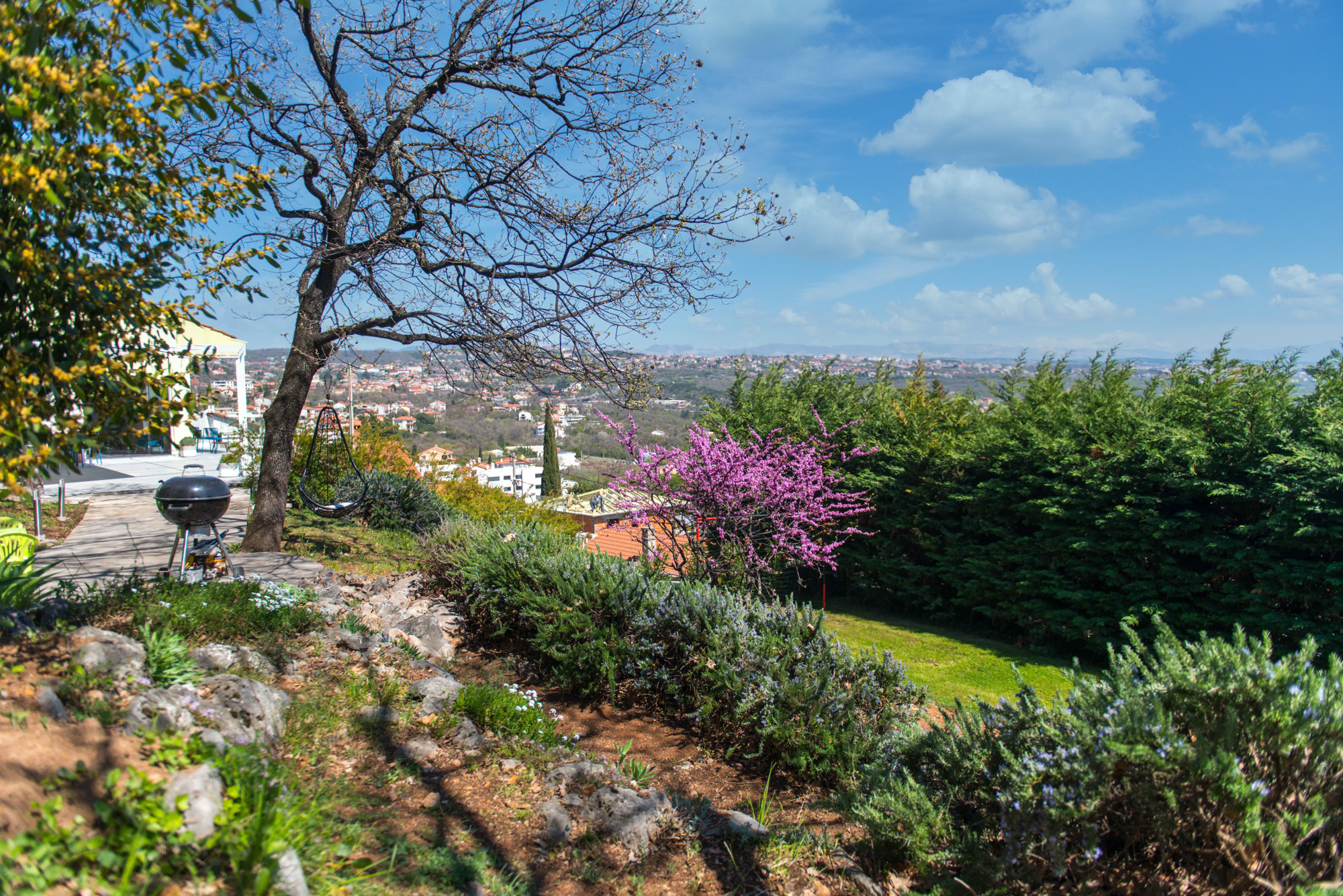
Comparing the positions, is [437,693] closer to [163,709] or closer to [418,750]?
[418,750]

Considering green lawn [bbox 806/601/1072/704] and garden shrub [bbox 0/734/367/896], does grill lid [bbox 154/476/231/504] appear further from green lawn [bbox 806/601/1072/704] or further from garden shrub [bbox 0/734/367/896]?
green lawn [bbox 806/601/1072/704]

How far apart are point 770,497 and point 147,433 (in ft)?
16.2

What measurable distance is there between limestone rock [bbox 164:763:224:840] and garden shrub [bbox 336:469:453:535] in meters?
8.57

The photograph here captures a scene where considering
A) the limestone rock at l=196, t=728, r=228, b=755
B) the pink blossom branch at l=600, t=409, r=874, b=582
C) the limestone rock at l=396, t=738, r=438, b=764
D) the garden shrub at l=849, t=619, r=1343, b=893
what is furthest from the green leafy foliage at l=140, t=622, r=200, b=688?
the pink blossom branch at l=600, t=409, r=874, b=582

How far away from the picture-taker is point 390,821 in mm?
2852

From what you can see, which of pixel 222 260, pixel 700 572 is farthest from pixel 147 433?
pixel 700 572

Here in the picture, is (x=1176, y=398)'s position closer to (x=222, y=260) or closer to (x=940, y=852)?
(x=940, y=852)

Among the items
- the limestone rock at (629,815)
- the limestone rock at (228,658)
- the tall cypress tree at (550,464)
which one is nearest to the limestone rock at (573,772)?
the limestone rock at (629,815)

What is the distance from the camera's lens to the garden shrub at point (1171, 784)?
2086mm

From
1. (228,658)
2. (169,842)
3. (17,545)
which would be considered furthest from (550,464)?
(169,842)

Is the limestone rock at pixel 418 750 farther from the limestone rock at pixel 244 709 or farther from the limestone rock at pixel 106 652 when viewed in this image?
the limestone rock at pixel 106 652

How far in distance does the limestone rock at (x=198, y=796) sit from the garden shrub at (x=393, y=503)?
8.57 meters

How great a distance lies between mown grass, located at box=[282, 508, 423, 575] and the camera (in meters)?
7.97

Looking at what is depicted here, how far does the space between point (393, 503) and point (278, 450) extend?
306cm
